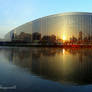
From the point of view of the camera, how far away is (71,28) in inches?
2035

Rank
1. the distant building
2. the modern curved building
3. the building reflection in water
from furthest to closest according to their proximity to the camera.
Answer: the distant building
the modern curved building
the building reflection in water

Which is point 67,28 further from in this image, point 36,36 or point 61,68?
point 61,68

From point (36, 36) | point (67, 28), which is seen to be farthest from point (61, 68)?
point (36, 36)

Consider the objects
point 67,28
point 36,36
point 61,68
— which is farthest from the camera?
point 36,36

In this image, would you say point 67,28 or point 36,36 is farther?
point 36,36

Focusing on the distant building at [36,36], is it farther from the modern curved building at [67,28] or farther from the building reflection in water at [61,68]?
the building reflection in water at [61,68]

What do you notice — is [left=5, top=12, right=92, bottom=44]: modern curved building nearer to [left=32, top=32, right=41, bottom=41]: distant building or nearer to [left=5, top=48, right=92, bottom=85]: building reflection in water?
[left=32, top=32, right=41, bottom=41]: distant building

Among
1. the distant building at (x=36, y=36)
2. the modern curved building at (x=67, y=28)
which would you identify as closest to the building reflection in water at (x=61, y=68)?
the modern curved building at (x=67, y=28)

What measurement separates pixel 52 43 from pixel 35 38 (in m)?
7.55

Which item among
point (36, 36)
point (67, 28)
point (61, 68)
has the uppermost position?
point (67, 28)

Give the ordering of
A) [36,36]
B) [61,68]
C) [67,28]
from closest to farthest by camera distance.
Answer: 1. [61,68]
2. [67,28]
3. [36,36]

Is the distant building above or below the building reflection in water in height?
above

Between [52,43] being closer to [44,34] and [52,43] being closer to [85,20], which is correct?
[44,34]

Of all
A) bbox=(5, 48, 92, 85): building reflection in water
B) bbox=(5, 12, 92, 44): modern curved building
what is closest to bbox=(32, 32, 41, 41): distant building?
bbox=(5, 12, 92, 44): modern curved building
